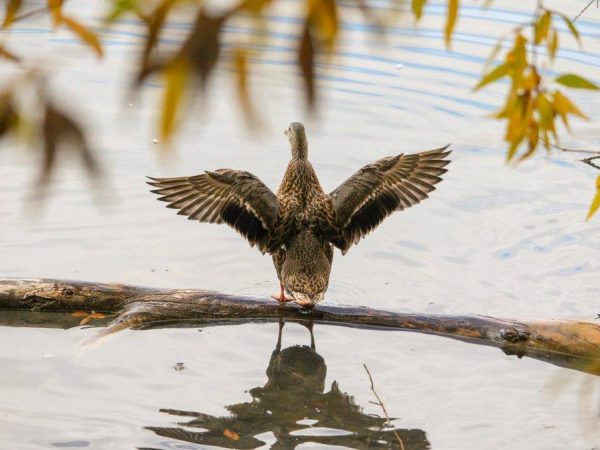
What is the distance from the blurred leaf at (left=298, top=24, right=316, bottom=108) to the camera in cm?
189

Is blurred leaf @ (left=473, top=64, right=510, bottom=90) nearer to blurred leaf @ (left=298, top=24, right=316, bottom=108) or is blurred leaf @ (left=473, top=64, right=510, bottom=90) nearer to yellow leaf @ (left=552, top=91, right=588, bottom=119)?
yellow leaf @ (left=552, top=91, right=588, bottom=119)

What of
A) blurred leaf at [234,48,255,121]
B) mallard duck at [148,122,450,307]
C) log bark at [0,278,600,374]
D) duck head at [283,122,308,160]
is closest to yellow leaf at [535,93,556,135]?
blurred leaf at [234,48,255,121]

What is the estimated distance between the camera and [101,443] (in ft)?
17.5

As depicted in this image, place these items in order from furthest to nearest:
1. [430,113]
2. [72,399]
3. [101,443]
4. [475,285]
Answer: [430,113]
[475,285]
[72,399]
[101,443]

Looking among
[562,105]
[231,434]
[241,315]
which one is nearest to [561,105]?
[562,105]

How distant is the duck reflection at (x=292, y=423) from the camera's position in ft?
17.7

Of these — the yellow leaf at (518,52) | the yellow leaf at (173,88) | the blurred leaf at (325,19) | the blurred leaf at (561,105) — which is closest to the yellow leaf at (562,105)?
the blurred leaf at (561,105)

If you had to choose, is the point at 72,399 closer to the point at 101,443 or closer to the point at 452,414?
the point at 101,443

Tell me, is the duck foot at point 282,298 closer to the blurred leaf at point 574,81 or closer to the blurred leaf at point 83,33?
the blurred leaf at point 574,81

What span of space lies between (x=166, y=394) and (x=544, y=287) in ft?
10.5

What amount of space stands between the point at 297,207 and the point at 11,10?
4856mm

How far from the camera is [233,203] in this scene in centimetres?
665

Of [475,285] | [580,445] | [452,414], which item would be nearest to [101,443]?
[452,414]

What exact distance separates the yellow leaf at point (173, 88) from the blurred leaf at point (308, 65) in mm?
210
